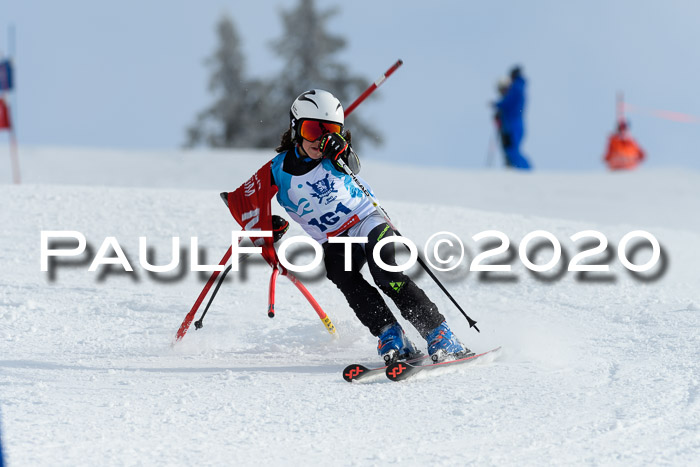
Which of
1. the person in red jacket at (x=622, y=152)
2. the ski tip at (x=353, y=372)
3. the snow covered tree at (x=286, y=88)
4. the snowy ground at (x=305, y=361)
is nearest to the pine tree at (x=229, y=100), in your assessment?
the snow covered tree at (x=286, y=88)

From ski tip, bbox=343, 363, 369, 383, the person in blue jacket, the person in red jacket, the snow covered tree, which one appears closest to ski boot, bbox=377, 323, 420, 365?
ski tip, bbox=343, 363, 369, 383

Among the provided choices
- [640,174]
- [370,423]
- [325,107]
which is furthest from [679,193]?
[370,423]

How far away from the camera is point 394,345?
3.87m

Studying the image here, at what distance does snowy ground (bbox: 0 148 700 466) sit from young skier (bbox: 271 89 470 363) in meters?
0.29

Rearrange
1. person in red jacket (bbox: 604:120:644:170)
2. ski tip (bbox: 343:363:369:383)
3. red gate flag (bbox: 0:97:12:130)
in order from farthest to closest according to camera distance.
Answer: person in red jacket (bbox: 604:120:644:170)
red gate flag (bbox: 0:97:12:130)
ski tip (bbox: 343:363:369:383)

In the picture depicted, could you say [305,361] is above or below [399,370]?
below

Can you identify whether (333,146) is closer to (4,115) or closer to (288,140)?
(288,140)

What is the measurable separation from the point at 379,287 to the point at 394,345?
11.4 inches

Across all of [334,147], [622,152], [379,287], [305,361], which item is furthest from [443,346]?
[622,152]

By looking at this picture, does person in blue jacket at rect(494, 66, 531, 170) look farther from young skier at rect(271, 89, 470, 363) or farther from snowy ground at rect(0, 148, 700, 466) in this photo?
young skier at rect(271, 89, 470, 363)

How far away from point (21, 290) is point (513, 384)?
3.30 metres

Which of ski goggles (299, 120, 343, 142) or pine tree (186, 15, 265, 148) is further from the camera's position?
pine tree (186, 15, 265, 148)

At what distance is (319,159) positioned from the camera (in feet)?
12.8

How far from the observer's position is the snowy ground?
2.77 meters
